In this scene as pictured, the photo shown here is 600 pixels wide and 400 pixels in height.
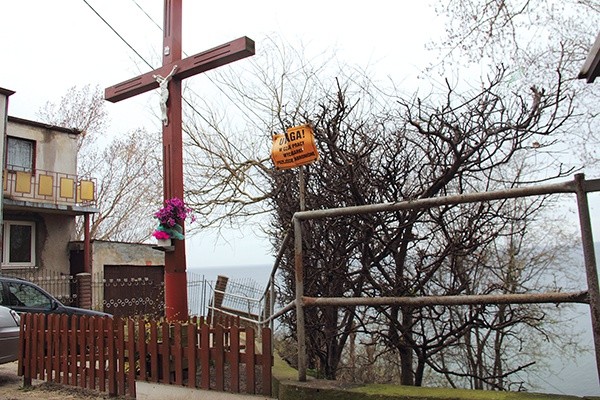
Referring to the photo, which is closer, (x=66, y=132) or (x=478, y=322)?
(x=478, y=322)

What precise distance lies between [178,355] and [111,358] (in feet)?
3.37

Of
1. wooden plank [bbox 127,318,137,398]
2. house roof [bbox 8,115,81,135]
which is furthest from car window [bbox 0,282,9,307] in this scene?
house roof [bbox 8,115,81,135]

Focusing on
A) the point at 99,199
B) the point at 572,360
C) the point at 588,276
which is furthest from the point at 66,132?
the point at 588,276

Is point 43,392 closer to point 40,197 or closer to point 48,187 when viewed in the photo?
point 40,197

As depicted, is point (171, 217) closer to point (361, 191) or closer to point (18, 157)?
point (361, 191)

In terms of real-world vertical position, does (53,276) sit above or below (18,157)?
below

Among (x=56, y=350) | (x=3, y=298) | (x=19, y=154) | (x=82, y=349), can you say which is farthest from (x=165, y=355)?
(x=19, y=154)

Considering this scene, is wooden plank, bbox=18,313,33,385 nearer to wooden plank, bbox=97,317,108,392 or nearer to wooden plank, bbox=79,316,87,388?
wooden plank, bbox=79,316,87,388

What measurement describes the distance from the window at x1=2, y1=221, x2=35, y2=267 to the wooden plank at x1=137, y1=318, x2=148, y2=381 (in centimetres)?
1459

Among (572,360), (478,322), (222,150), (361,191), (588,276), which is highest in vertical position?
(222,150)

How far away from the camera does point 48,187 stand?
18.5 metres

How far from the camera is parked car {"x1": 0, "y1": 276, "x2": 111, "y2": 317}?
33.0 ft

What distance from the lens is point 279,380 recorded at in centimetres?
368

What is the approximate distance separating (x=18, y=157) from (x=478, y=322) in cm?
1862
